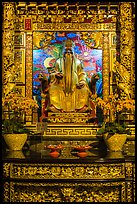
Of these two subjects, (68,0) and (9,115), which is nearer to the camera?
(9,115)

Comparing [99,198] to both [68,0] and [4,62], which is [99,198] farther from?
[68,0]

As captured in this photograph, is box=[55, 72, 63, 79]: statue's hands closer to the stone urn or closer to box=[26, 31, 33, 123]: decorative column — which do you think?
box=[26, 31, 33, 123]: decorative column

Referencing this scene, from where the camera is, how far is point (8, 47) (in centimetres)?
591

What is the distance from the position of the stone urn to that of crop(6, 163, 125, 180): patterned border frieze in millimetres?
665

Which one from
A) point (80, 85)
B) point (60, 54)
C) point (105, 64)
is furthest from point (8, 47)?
point (105, 64)

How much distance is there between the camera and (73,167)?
4.32 meters

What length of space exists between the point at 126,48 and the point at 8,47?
1905 mm

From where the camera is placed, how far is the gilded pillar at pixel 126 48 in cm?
586

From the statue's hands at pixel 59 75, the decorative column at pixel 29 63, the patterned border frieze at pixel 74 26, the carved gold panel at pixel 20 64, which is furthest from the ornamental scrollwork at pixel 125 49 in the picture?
the carved gold panel at pixel 20 64

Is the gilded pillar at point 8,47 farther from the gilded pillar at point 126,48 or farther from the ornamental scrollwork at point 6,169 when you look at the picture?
the gilded pillar at point 126,48

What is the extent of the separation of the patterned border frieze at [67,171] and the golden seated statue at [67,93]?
1.88 metres

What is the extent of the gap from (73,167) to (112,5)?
3.18 m

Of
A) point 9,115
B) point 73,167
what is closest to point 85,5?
point 9,115

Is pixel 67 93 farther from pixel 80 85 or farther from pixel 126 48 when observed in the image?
pixel 126 48
